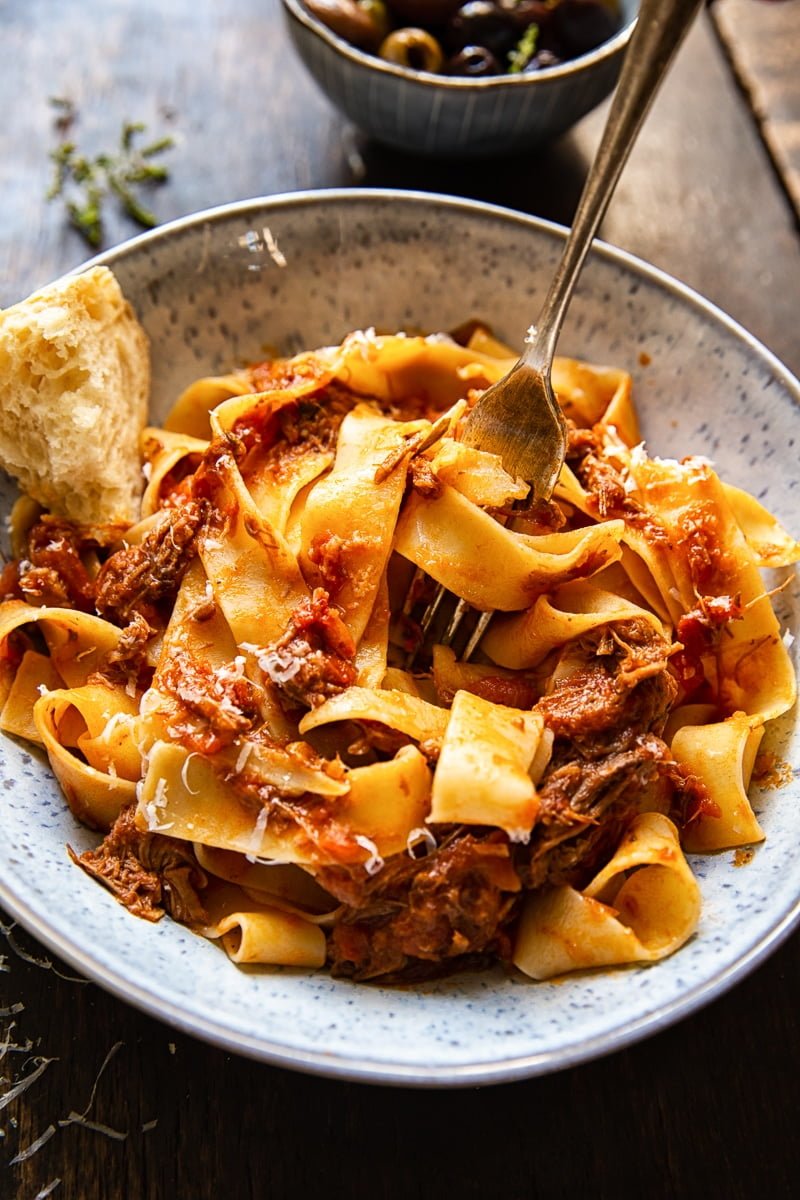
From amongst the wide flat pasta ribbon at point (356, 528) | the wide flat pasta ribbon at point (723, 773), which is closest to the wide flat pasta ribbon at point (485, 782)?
the wide flat pasta ribbon at point (356, 528)

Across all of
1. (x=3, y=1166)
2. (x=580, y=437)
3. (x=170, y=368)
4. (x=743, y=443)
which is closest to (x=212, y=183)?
(x=170, y=368)

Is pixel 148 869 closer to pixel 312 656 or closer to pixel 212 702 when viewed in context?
pixel 212 702

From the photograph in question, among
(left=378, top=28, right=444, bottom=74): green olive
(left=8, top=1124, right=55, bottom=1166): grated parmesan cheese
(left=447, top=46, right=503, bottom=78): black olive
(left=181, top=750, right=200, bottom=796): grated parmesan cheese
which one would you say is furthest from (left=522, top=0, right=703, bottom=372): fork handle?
(left=8, top=1124, right=55, bottom=1166): grated parmesan cheese

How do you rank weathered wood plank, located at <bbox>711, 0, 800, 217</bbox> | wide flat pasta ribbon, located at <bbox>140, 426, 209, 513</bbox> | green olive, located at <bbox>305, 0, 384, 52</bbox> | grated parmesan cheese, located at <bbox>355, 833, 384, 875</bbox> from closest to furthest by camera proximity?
1. grated parmesan cheese, located at <bbox>355, 833, 384, 875</bbox>
2. wide flat pasta ribbon, located at <bbox>140, 426, 209, 513</bbox>
3. green olive, located at <bbox>305, 0, 384, 52</bbox>
4. weathered wood plank, located at <bbox>711, 0, 800, 217</bbox>

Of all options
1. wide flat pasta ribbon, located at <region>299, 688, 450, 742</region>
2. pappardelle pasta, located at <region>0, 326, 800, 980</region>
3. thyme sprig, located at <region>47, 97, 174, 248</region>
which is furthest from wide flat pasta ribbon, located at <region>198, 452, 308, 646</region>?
thyme sprig, located at <region>47, 97, 174, 248</region>

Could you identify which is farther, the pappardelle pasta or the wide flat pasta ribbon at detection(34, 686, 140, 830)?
the wide flat pasta ribbon at detection(34, 686, 140, 830)

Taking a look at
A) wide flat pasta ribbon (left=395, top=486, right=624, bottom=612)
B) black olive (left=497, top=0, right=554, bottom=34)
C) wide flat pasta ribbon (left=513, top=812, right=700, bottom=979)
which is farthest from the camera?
black olive (left=497, top=0, right=554, bottom=34)

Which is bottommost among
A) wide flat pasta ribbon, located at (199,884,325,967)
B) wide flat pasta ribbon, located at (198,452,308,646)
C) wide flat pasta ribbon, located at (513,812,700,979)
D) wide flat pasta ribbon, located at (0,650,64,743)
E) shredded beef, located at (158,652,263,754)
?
wide flat pasta ribbon, located at (199,884,325,967)

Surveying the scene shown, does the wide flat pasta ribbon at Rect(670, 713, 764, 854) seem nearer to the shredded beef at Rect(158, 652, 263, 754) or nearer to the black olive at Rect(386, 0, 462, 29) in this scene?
the shredded beef at Rect(158, 652, 263, 754)

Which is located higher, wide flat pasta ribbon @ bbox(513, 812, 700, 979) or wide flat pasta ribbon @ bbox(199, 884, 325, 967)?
wide flat pasta ribbon @ bbox(513, 812, 700, 979)
